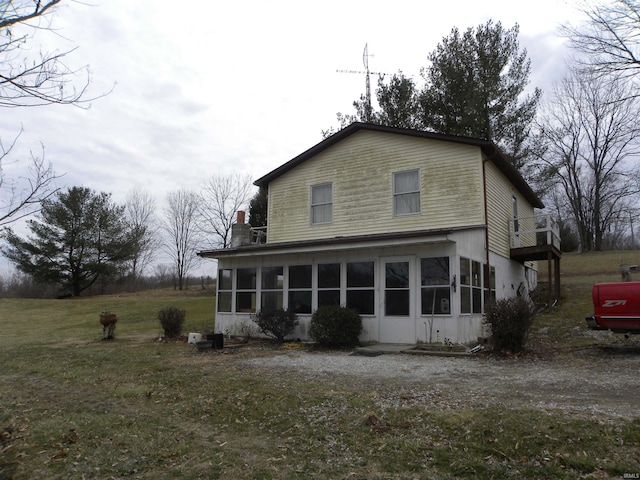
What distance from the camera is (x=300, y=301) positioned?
13.8m

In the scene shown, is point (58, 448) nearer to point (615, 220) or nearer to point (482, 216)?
point (482, 216)

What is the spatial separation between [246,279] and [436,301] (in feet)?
21.8

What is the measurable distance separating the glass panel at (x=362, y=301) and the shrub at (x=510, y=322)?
3381mm

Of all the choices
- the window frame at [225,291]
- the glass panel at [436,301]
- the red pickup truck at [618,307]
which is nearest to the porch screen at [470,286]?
the glass panel at [436,301]

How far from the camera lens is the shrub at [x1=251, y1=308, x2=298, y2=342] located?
1304 cm

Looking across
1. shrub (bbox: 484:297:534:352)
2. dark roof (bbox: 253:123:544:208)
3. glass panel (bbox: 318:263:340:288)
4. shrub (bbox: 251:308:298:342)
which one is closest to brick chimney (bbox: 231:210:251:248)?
dark roof (bbox: 253:123:544:208)

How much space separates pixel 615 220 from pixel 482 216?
1295 inches

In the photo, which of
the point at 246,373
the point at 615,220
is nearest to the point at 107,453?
the point at 246,373

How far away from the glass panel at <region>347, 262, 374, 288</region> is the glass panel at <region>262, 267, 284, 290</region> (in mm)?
2501

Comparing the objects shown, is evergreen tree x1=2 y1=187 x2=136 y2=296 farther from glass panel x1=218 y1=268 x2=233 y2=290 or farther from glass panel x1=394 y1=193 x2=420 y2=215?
glass panel x1=394 y1=193 x2=420 y2=215

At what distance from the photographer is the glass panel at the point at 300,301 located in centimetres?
1362

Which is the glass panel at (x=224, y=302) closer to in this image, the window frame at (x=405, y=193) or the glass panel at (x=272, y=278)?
the glass panel at (x=272, y=278)

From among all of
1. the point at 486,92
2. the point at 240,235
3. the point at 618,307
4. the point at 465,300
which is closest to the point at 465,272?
the point at 465,300

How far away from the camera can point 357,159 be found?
1561 centimetres
